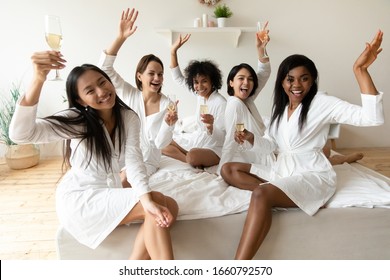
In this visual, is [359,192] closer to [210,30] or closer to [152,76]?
[152,76]

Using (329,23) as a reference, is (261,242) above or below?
below

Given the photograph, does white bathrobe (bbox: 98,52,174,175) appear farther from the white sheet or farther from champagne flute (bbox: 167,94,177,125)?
the white sheet

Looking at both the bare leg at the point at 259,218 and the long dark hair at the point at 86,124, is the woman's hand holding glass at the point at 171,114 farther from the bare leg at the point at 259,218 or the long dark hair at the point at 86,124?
the bare leg at the point at 259,218

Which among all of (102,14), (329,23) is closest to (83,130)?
Answer: (102,14)

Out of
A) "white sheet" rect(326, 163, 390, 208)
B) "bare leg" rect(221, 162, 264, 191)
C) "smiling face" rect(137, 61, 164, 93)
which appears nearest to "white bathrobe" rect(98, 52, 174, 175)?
"smiling face" rect(137, 61, 164, 93)

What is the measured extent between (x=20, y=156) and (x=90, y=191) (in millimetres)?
2322

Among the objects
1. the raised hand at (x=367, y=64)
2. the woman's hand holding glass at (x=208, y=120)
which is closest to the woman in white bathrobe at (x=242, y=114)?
the woman's hand holding glass at (x=208, y=120)

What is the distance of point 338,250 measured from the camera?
1.32 meters

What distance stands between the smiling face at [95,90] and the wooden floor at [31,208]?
996 millimetres

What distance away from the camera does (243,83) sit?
1915 mm

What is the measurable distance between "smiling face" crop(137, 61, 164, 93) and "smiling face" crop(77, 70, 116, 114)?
677 mm

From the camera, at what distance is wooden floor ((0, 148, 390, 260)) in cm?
170

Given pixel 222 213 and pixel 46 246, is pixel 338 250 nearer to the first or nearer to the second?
pixel 222 213

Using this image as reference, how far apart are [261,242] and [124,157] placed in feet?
2.50
